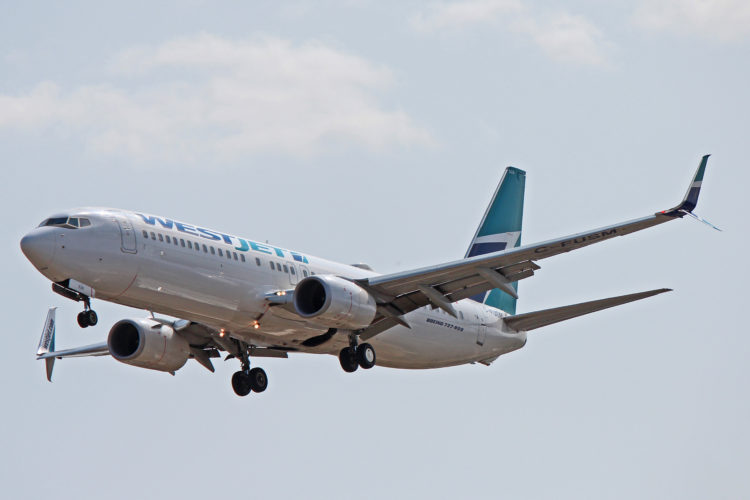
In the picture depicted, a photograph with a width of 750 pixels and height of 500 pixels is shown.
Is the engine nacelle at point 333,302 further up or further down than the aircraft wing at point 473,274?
further down

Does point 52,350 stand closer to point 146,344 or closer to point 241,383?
point 146,344

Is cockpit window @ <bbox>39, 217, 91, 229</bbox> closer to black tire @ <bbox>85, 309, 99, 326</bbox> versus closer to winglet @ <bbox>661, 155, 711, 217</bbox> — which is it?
black tire @ <bbox>85, 309, 99, 326</bbox>

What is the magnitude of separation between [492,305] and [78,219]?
19157 millimetres

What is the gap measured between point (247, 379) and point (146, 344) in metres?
3.72

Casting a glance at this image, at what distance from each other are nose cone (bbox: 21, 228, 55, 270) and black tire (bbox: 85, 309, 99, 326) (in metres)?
1.79

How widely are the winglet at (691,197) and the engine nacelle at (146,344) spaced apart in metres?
18.1

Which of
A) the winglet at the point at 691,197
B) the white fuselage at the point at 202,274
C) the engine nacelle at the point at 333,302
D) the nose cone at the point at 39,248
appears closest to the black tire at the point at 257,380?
the white fuselage at the point at 202,274

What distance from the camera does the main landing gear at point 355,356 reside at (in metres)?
40.6

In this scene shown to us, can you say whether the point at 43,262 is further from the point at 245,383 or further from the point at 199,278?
the point at 245,383

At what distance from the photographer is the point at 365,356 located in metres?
40.6

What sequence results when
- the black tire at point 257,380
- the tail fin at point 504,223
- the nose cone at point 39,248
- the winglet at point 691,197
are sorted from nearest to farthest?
the winglet at point 691,197 → the nose cone at point 39,248 → the black tire at point 257,380 → the tail fin at point 504,223

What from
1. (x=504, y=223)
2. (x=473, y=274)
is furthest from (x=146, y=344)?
(x=504, y=223)

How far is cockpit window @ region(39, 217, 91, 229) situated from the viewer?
115ft

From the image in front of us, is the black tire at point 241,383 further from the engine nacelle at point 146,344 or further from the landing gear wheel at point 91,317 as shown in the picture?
the landing gear wheel at point 91,317
